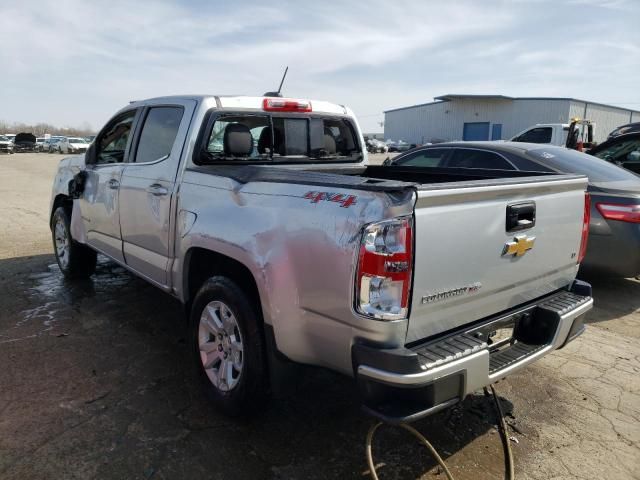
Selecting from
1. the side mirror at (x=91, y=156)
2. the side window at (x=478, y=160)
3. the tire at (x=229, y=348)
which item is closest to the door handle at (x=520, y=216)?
the tire at (x=229, y=348)

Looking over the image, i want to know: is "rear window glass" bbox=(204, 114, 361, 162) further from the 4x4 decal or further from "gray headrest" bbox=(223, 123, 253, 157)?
the 4x4 decal

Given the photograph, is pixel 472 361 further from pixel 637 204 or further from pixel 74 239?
pixel 74 239

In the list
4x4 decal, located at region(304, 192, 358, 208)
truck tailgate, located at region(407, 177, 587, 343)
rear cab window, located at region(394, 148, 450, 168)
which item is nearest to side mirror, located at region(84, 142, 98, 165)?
4x4 decal, located at region(304, 192, 358, 208)

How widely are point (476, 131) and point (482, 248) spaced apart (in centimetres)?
4746

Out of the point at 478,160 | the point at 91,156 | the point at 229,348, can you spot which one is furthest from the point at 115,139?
the point at 478,160

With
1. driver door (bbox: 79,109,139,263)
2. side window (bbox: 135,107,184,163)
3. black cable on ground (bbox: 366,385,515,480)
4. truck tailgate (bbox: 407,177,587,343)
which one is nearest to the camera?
truck tailgate (bbox: 407,177,587,343)

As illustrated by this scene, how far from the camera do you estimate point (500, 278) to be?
258 centimetres

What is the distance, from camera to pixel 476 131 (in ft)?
153

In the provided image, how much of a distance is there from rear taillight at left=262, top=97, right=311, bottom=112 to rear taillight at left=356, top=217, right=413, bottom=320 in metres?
2.20

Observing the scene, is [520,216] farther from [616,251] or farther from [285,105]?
[616,251]

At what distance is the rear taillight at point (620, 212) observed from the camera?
489 cm

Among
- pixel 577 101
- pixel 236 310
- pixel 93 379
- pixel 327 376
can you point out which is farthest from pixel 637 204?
pixel 577 101

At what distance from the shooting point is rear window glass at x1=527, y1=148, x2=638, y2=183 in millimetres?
5328

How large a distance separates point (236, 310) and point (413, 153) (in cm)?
454
